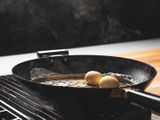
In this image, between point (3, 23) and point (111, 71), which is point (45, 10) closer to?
point (3, 23)

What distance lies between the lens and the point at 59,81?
1.02m

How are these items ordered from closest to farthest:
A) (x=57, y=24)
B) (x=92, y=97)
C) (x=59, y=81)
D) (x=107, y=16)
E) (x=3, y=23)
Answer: (x=92, y=97) → (x=59, y=81) → (x=3, y=23) → (x=57, y=24) → (x=107, y=16)

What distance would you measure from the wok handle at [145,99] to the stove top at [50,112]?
3.9 inches

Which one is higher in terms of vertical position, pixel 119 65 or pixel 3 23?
pixel 3 23

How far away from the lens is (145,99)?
2.11ft

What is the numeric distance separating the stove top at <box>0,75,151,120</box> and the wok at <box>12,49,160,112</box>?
45mm

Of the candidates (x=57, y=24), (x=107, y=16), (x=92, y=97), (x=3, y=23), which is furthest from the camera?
(x=107, y=16)

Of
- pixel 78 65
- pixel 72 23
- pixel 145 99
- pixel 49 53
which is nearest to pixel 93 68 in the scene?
pixel 78 65

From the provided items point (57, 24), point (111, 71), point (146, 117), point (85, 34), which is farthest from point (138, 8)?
point (146, 117)

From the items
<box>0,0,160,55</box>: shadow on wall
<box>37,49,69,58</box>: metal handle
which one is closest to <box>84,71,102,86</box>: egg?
<box>37,49,69,58</box>: metal handle

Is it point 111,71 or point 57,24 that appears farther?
point 57,24

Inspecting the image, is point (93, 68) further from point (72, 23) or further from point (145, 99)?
point (72, 23)

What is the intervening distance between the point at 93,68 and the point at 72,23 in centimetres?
89

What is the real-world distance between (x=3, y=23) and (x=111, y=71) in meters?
0.88
